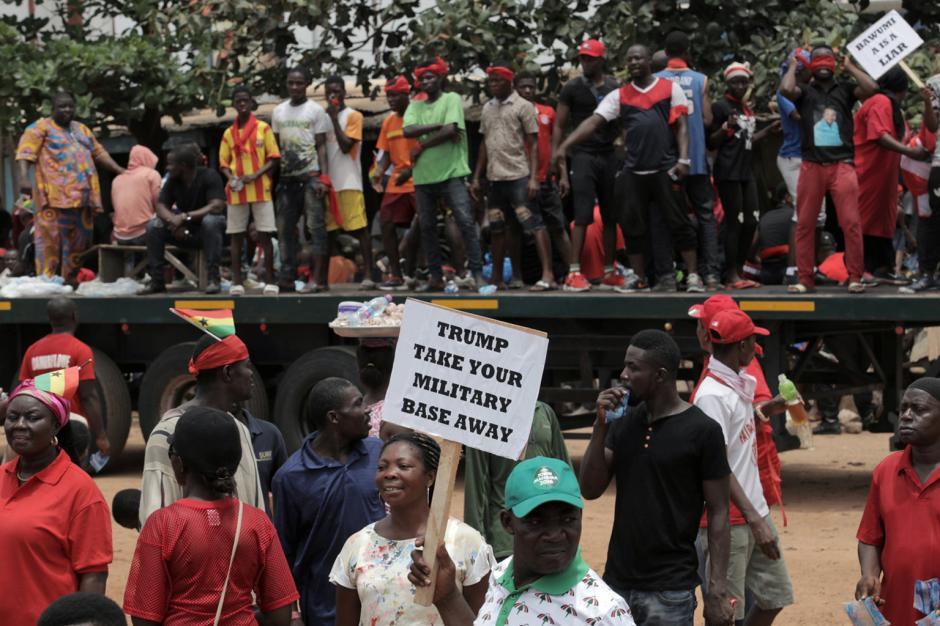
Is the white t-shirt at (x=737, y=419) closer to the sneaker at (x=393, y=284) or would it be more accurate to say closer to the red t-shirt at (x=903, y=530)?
the red t-shirt at (x=903, y=530)

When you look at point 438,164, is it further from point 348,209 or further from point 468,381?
point 468,381

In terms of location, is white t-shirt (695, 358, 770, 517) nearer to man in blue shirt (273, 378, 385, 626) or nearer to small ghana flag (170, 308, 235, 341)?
man in blue shirt (273, 378, 385, 626)

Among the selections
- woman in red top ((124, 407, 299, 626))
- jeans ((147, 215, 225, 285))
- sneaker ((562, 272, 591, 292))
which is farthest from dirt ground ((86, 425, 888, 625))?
woman in red top ((124, 407, 299, 626))

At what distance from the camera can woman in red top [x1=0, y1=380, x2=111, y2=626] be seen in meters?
5.05

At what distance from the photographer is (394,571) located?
4805mm

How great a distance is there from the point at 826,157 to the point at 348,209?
4.19 metres

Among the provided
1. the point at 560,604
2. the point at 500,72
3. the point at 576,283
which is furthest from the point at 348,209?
the point at 560,604

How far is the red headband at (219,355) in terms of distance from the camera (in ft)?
19.9

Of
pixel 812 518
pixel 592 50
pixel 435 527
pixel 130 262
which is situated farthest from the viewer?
pixel 130 262

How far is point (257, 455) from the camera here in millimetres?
6215

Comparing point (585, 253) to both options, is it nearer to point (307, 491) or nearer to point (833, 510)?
point (833, 510)

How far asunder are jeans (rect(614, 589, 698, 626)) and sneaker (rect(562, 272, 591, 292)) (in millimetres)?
6427

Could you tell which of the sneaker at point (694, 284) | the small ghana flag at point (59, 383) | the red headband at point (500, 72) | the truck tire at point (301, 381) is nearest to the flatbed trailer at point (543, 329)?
the truck tire at point (301, 381)

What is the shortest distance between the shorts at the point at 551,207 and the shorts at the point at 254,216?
219 centimetres
